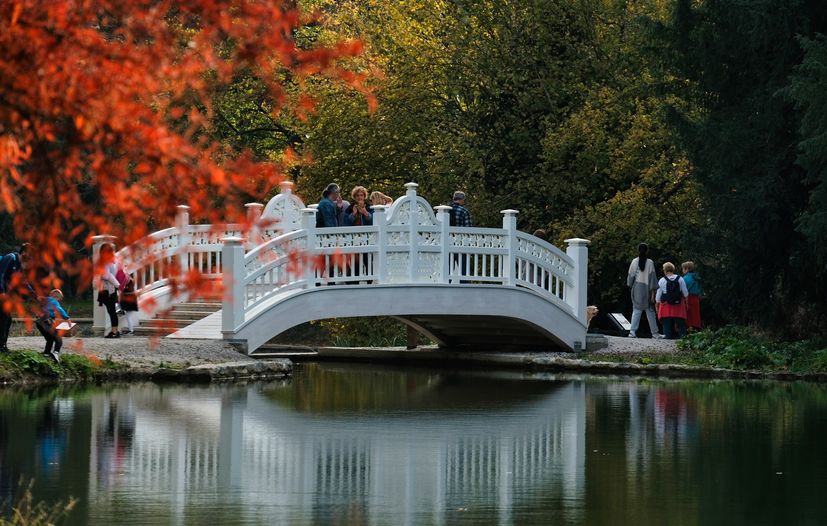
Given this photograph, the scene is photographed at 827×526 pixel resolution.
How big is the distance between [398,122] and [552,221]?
14.4ft

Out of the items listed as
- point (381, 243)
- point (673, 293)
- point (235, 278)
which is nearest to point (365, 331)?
point (673, 293)

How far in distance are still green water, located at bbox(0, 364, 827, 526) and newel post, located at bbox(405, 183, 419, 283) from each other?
3.97 m

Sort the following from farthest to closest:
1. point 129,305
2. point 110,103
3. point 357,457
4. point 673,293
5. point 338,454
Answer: point 673,293
point 129,305
point 338,454
point 357,457
point 110,103

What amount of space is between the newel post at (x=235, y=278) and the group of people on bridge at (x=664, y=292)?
26.1 feet

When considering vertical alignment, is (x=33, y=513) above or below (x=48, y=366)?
below

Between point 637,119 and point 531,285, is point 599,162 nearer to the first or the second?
point 637,119

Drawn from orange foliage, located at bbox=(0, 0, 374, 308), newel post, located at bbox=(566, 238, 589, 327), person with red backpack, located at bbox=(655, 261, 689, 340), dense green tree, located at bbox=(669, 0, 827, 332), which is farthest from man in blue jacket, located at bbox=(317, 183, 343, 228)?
orange foliage, located at bbox=(0, 0, 374, 308)

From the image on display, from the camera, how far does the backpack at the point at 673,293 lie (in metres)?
27.5

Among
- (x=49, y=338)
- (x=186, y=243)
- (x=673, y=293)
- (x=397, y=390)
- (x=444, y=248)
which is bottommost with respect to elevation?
(x=397, y=390)

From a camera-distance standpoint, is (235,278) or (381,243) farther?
(381,243)

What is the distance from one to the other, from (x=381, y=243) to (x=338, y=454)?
11.1 metres

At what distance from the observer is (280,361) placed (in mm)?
23641

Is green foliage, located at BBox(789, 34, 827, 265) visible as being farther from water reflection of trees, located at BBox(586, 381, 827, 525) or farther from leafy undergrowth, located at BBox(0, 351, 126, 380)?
leafy undergrowth, located at BBox(0, 351, 126, 380)

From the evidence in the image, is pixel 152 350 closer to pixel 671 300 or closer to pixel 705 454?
→ pixel 671 300
